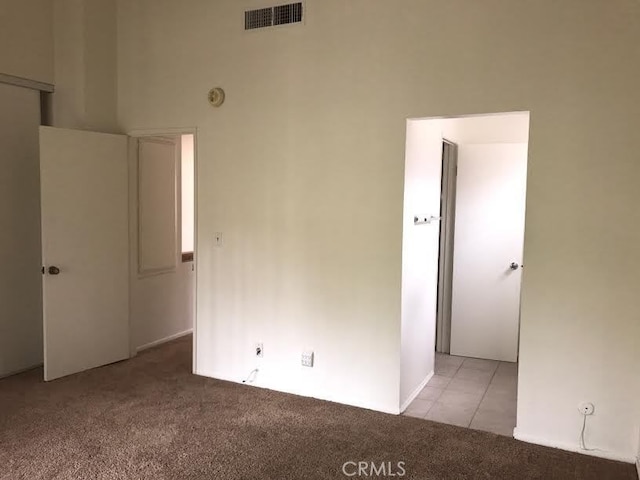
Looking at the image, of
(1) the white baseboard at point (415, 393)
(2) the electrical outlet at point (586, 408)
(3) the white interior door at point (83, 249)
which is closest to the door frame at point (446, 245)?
(1) the white baseboard at point (415, 393)

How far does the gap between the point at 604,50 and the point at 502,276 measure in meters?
2.27

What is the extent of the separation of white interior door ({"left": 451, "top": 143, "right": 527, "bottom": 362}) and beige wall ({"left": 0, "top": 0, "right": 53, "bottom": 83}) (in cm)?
362

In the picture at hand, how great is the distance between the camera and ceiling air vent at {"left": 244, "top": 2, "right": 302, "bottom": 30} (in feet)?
12.4

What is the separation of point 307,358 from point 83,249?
2008 mm

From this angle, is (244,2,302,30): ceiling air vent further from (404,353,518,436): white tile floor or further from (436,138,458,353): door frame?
(404,353,518,436): white tile floor

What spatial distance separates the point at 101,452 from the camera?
9.86 feet

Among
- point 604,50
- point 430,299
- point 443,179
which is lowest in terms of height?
point 430,299

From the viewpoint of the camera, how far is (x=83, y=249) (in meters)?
4.30

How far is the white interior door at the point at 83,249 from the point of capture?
4.07 meters

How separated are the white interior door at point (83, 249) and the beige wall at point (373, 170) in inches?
21.6

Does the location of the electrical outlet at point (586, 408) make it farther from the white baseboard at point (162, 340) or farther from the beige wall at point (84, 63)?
the beige wall at point (84, 63)

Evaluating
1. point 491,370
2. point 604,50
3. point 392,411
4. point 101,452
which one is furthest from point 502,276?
point 101,452

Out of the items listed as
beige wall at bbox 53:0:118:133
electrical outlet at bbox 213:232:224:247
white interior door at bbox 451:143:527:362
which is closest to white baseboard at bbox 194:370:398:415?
electrical outlet at bbox 213:232:224:247

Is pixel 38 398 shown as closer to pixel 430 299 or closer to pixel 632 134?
pixel 430 299
